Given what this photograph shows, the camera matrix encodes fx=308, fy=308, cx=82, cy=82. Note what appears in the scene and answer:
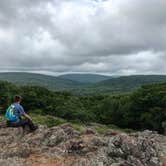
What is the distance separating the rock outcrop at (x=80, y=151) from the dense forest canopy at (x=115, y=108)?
6408 centimetres

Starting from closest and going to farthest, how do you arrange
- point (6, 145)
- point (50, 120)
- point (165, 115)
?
1. point (6, 145)
2. point (50, 120)
3. point (165, 115)

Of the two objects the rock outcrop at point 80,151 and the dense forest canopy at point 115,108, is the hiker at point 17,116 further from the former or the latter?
the dense forest canopy at point 115,108

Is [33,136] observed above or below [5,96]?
above

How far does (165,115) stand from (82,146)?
66.8m

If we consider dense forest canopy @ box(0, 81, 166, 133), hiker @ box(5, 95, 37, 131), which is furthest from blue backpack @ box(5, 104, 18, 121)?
dense forest canopy @ box(0, 81, 166, 133)

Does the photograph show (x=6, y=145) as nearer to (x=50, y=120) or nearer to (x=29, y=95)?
(x=50, y=120)

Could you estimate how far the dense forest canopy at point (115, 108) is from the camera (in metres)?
82.3

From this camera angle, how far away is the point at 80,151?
1549 centimetres

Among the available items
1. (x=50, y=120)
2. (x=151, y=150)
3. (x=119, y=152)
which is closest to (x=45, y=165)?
(x=119, y=152)

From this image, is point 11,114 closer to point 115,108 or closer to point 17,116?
point 17,116

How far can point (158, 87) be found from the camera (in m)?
92.6

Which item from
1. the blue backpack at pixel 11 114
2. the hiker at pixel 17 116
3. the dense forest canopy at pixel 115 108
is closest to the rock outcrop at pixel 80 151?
the hiker at pixel 17 116

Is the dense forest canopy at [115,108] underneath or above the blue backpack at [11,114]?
underneath

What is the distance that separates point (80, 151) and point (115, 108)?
86263 millimetres
